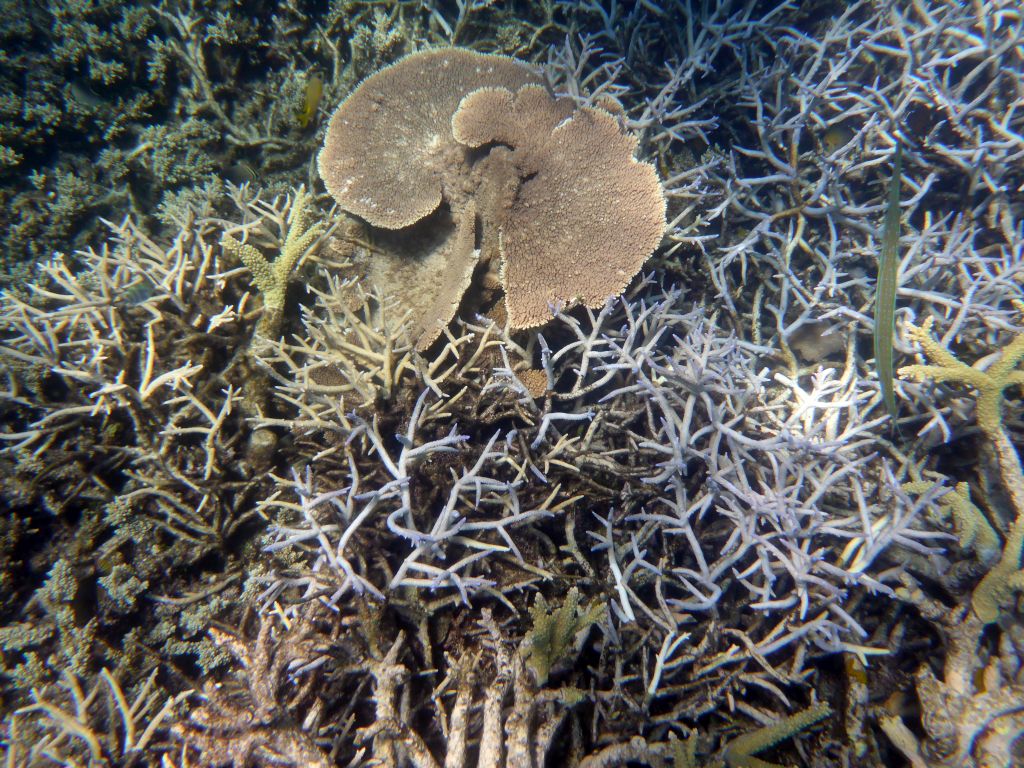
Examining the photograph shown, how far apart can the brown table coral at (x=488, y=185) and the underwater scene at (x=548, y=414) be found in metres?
0.02

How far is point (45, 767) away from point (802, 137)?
Result: 519cm

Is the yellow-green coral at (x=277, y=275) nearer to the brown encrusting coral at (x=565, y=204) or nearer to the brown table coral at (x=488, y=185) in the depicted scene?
the brown table coral at (x=488, y=185)

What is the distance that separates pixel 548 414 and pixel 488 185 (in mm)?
1332

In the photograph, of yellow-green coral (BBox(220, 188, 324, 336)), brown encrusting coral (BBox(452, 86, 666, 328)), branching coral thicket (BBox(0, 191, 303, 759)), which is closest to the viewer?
branching coral thicket (BBox(0, 191, 303, 759))

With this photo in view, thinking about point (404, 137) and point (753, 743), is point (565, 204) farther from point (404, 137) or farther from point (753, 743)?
point (753, 743)

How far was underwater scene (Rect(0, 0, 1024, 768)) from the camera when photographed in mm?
2084

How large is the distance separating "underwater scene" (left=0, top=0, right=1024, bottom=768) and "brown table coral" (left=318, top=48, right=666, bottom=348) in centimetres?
2

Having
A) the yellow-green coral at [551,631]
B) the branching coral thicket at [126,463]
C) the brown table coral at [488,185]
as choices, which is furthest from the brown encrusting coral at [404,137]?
the yellow-green coral at [551,631]

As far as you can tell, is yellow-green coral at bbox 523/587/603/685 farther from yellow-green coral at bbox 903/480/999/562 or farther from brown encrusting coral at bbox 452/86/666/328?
yellow-green coral at bbox 903/480/999/562

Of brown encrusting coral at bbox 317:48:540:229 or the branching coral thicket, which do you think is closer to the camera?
the branching coral thicket

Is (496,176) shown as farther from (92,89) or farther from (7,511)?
(92,89)

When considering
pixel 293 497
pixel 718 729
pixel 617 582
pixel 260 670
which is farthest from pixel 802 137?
pixel 260 670

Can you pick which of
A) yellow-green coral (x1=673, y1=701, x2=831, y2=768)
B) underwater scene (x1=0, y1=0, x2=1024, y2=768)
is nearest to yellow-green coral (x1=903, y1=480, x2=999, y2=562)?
underwater scene (x1=0, y1=0, x2=1024, y2=768)

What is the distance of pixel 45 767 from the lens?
2.01 metres
